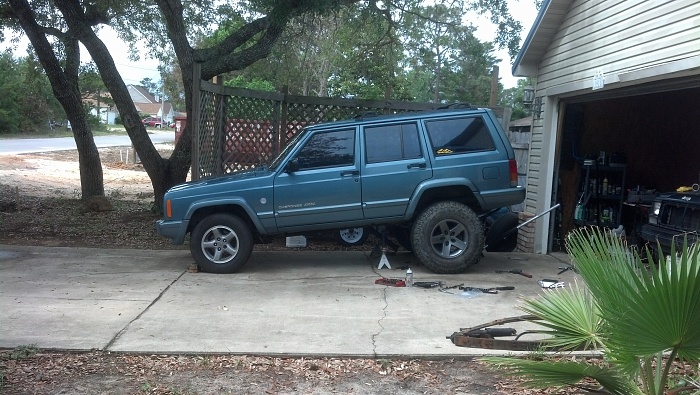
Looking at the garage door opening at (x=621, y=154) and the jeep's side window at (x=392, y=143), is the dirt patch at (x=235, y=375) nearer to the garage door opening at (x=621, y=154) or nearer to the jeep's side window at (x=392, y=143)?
the jeep's side window at (x=392, y=143)

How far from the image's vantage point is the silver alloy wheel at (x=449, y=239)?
8.40 meters

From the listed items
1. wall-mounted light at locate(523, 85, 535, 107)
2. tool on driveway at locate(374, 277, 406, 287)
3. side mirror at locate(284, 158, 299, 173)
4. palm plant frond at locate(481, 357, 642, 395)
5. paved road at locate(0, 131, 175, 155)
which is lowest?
paved road at locate(0, 131, 175, 155)

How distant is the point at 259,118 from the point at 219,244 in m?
3.26

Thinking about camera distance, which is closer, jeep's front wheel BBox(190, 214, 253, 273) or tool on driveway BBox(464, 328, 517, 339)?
tool on driveway BBox(464, 328, 517, 339)

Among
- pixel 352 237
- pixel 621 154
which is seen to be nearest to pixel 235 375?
pixel 352 237

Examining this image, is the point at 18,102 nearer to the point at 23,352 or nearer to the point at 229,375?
the point at 23,352

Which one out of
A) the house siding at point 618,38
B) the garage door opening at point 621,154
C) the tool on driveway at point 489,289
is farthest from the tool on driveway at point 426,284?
the house siding at point 618,38

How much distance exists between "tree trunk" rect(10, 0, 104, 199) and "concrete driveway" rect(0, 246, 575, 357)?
4557 millimetres

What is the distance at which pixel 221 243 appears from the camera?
27.7 feet

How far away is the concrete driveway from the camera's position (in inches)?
227

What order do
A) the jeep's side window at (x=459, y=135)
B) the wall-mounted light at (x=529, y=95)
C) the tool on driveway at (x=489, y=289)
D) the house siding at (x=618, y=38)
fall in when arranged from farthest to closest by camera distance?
1. the wall-mounted light at (x=529, y=95)
2. the jeep's side window at (x=459, y=135)
3. the tool on driveway at (x=489, y=289)
4. the house siding at (x=618, y=38)

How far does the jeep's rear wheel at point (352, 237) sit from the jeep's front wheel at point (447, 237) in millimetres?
1977

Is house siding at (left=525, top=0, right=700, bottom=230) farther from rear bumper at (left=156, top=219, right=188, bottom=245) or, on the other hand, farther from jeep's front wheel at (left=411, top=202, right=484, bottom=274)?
rear bumper at (left=156, top=219, right=188, bottom=245)

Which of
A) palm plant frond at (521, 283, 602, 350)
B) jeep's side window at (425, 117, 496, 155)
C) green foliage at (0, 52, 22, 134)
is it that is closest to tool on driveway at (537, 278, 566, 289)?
jeep's side window at (425, 117, 496, 155)
